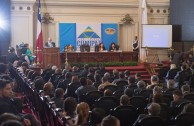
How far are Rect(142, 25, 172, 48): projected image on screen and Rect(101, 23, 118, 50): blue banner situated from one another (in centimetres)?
208

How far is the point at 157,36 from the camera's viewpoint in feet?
70.2

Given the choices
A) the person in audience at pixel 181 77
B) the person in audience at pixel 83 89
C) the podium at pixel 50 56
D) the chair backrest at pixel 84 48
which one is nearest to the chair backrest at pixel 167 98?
the person in audience at pixel 83 89

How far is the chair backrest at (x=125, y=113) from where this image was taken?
23.1 ft

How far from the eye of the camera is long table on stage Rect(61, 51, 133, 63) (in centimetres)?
2072

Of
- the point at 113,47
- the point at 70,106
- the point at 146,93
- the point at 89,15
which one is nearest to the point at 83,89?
the point at 146,93

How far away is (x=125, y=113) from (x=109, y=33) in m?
15.9

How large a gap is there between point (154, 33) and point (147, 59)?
1742 millimetres

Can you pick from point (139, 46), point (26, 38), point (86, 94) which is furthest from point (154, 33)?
point (86, 94)

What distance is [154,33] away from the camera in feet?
70.4

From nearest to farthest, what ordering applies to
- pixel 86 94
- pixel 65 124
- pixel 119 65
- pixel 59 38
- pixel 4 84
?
pixel 65 124, pixel 4 84, pixel 86 94, pixel 119 65, pixel 59 38

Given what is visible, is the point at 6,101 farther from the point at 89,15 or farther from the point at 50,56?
the point at 89,15

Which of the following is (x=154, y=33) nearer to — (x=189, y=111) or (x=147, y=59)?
(x=147, y=59)

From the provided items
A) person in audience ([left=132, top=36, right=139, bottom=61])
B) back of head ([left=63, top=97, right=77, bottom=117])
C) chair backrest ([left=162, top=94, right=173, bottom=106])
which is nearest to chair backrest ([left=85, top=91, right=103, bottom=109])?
chair backrest ([left=162, top=94, right=173, bottom=106])

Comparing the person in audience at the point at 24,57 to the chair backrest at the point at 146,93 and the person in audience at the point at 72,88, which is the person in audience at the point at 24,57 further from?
the chair backrest at the point at 146,93
